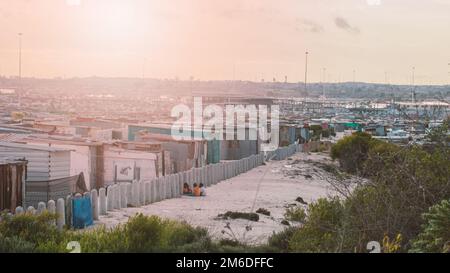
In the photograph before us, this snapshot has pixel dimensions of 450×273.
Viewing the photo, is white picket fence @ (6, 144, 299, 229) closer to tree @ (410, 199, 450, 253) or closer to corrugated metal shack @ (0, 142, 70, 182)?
corrugated metal shack @ (0, 142, 70, 182)

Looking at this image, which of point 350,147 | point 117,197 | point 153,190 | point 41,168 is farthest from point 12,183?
point 350,147

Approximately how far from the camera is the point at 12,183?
1271 cm

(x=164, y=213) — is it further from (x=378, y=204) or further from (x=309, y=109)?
(x=309, y=109)

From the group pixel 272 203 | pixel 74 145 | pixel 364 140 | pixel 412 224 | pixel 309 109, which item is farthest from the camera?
pixel 309 109

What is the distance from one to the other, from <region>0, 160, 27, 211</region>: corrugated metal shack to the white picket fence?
56 cm

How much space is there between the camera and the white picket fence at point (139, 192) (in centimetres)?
1143

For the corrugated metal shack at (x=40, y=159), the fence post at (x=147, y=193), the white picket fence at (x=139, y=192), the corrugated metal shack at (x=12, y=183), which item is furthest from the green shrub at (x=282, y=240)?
the fence post at (x=147, y=193)

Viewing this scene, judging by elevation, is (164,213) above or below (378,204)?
below

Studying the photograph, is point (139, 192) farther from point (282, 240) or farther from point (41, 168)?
point (282, 240)

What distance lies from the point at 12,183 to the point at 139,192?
3.88 m

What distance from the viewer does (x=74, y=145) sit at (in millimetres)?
16859

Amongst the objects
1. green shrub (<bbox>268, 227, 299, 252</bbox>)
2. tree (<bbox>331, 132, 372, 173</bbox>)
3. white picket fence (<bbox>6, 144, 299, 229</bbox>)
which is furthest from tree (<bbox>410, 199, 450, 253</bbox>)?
tree (<bbox>331, 132, 372, 173</bbox>)

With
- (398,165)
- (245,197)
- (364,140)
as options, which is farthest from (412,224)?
(364,140)

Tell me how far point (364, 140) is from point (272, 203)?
13.6 m
